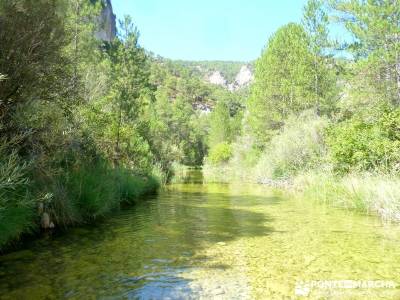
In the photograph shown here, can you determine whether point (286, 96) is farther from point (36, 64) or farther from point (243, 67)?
point (243, 67)

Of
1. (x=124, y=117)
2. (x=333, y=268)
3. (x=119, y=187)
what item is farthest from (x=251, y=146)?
(x=333, y=268)

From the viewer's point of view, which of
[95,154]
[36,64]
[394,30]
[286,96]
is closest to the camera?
[36,64]

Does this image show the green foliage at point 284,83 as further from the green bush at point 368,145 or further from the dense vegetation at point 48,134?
the dense vegetation at point 48,134

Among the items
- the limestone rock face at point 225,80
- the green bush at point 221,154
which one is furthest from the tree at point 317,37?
the limestone rock face at point 225,80

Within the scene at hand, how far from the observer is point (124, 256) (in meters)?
7.93

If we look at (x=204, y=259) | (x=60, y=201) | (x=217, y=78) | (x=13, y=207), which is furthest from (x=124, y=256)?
(x=217, y=78)

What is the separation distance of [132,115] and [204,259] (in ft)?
43.2

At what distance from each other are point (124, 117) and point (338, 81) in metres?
17.9

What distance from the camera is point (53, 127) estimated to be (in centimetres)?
879

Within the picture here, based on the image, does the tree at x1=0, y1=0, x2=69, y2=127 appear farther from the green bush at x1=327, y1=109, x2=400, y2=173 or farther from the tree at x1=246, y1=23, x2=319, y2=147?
the tree at x1=246, y1=23, x2=319, y2=147

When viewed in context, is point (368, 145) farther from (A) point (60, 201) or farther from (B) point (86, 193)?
(A) point (60, 201)

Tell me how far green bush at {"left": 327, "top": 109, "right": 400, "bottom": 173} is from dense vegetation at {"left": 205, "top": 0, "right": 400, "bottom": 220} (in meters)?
0.03

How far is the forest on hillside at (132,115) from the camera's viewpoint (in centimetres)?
837

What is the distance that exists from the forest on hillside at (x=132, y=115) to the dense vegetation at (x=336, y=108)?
0.07 meters
